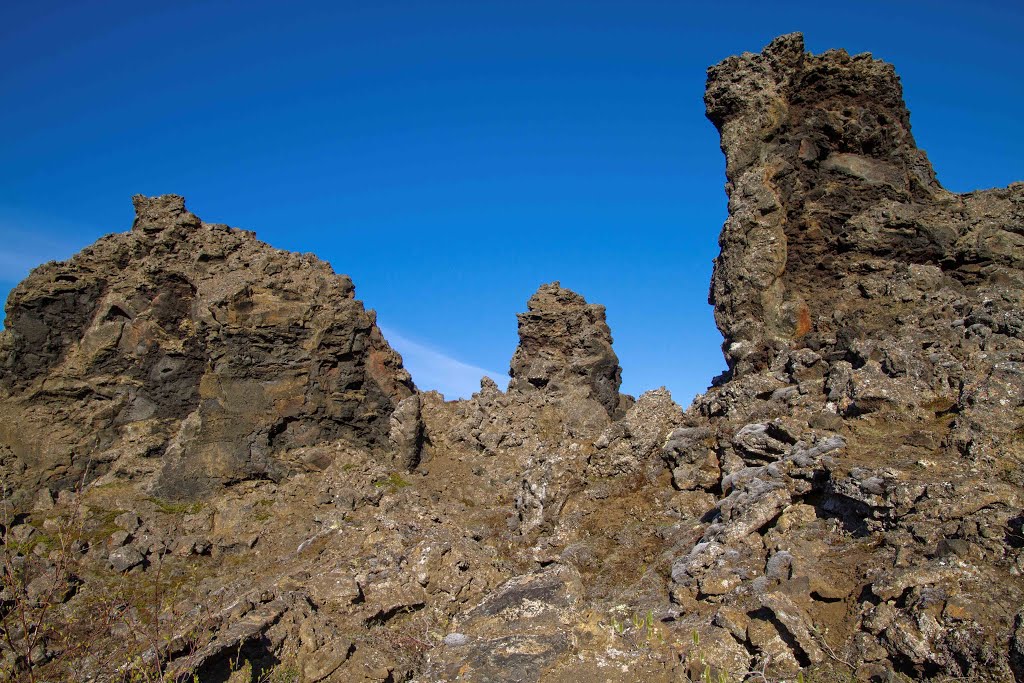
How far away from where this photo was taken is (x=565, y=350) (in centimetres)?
3412

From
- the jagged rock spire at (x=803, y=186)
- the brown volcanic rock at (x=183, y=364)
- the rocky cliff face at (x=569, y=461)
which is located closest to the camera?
the rocky cliff face at (x=569, y=461)

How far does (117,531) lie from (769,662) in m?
21.9

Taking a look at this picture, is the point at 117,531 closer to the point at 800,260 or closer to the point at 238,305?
the point at 238,305

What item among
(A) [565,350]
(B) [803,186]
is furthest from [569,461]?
(A) [565,350]

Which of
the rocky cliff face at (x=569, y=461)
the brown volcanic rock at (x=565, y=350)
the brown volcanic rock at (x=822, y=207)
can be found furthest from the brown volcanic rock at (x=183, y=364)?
the brown volcanic rock at (x=822, y=207)

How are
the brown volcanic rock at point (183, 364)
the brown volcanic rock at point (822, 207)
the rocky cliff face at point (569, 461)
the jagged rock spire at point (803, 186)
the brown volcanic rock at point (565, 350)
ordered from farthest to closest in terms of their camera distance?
the brown volcanic rock at point (565, 350), the brown volcanic rock at point (183, 364), the jagged rock spire at point (803, 186), the brown volcanic rock at point (822, 207), the rocky cliff face at point (569, 461)

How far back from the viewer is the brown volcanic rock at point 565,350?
1305 inches

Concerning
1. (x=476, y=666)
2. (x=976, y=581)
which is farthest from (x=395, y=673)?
(x=976, y=581)

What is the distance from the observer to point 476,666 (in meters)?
11.2

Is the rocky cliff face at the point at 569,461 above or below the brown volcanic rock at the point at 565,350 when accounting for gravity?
below

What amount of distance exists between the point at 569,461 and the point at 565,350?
14.9 metres

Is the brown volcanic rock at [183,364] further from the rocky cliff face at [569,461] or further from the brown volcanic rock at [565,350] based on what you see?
the brown volcanic rock at [565,350]

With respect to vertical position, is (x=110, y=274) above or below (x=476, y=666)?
above

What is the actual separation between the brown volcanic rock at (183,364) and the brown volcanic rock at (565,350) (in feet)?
26.0
